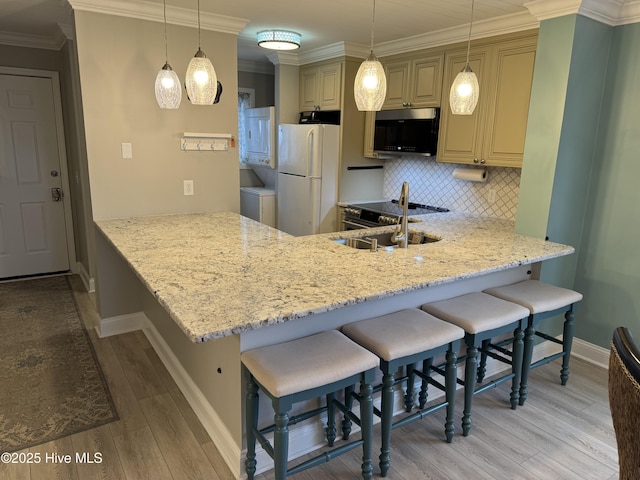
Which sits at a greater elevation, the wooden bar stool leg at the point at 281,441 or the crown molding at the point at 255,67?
the crown molding at the point at 255,67

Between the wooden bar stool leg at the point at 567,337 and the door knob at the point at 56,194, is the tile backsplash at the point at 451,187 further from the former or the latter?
the door knob at the point at 56,194

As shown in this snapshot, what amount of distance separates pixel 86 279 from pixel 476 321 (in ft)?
12.5

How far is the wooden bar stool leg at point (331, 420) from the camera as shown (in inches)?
80.4

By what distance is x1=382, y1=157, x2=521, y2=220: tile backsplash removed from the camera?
3.55m

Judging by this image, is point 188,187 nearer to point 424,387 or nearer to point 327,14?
point 327,14

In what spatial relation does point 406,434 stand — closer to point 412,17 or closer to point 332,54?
point 412,17

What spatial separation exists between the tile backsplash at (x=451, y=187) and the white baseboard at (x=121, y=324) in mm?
2692

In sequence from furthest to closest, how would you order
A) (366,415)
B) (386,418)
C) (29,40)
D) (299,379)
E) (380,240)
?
(29,40), (380,240), (386,418), (366,415), (299,379)

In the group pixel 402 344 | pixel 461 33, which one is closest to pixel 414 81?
pixel 461 33

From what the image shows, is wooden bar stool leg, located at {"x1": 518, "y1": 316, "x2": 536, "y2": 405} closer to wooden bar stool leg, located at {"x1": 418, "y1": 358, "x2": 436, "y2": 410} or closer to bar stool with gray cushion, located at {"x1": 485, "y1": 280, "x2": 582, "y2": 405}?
bar stool with gray cushion, located at {"x1": 485, "y1": 280, "x2": 582, "y2": 405}

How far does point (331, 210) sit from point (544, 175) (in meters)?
2.08

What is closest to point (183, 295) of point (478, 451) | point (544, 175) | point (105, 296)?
point (478, 451)

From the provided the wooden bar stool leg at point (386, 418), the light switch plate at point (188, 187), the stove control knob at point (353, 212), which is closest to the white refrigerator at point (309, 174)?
the stove control knob at point (353, 212)

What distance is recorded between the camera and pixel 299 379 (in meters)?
1.57
